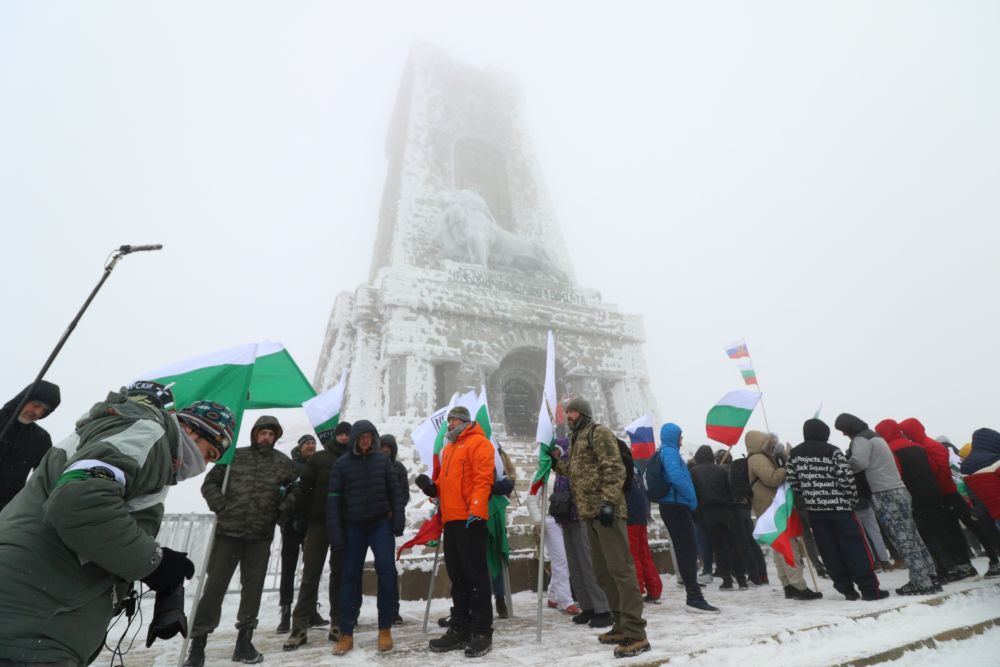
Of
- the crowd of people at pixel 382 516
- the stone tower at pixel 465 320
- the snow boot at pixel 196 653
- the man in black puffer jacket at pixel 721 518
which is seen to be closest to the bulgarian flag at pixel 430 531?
the crowd of people at pixel 382 516

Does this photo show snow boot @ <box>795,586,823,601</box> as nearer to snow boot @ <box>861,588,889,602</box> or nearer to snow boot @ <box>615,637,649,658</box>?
snow boot @ <box>861,588,889,602</box>

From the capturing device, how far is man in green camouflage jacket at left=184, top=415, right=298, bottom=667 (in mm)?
3686

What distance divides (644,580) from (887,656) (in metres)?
2.51

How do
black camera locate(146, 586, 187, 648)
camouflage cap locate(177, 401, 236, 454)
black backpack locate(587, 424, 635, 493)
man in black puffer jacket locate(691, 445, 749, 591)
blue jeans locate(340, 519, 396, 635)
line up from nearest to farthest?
black camera locate(146, 586, 187, 648), camouflage cap locate(177, 401, 236, 454), blue jeans locate(340, 519, 396, 635), black backpack locate(587, 424, 635, 493), man in black puffer jacket locate(691, 445, 749, 591)

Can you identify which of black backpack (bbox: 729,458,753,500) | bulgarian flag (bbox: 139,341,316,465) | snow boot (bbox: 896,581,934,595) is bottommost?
snow boot (bbox: 896,581,934,595)

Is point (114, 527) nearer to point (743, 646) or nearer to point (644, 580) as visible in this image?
point (743, 646)

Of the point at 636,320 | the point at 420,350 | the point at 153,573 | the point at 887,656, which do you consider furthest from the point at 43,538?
the point at 636,320

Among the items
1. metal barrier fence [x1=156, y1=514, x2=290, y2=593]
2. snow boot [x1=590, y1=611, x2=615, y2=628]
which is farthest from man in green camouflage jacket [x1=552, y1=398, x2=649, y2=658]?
metal barrier fence [x1=156, y1=514, x2=290, y2=593]

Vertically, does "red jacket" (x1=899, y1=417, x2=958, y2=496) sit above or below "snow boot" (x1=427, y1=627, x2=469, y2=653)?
above

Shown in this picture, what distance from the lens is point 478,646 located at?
11.1ft

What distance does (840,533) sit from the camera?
193 inches

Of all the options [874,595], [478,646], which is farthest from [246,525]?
[874,595]

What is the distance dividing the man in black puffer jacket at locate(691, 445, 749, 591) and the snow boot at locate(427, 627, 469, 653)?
12.7ft

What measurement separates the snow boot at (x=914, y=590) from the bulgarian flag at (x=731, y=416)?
85.4 inches
